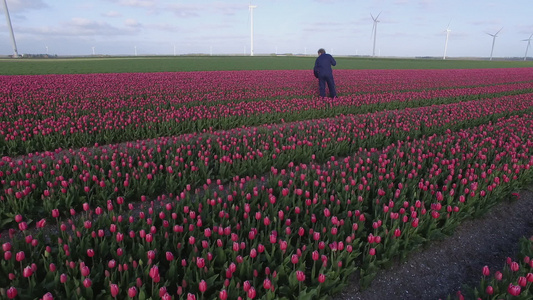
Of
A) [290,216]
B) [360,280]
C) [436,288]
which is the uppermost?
[290,216]

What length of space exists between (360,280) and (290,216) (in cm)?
122

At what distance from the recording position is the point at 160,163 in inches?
267

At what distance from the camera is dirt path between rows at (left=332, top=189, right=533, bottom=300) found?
3.95m

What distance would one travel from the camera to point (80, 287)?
297 cm

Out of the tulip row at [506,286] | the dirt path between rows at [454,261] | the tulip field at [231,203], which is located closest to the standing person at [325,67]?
the tulip field at [231,203]

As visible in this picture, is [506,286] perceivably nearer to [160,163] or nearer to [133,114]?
[160,163]

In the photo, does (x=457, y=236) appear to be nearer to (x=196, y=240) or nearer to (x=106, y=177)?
(x=196, y=240)

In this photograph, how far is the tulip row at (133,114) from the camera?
8.77 meters

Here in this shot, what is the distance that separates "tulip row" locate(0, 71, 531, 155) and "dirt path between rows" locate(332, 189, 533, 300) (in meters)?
7.56

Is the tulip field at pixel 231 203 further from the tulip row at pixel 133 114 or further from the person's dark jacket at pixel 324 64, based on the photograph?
the person's dark jacket at pixel 324 64

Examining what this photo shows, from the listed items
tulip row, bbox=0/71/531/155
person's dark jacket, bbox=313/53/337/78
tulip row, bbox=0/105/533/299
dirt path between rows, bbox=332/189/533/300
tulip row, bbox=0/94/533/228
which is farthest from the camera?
person's dark jacket, bbox=313/53/337/78

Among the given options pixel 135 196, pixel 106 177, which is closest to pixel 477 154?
pixel 135 196

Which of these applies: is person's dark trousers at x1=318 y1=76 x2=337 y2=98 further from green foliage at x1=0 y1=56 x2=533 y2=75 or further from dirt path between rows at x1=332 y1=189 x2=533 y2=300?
green foliage at x1=0 y1=56 x2=533 y2=75

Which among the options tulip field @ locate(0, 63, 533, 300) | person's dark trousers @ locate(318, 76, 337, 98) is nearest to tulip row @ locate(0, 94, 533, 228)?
tulip field @ locate(0, 63, 533, 300)
